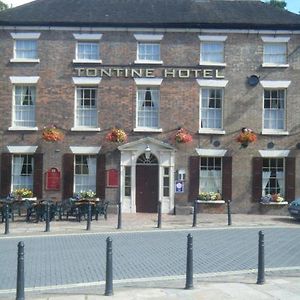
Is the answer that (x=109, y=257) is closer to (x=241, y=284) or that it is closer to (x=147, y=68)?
(x=241, y=284)

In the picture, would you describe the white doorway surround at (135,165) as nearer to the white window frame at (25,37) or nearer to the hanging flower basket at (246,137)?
the hanging flower basket at (246,137)

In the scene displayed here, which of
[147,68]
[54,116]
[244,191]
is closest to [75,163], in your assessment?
[54,116]

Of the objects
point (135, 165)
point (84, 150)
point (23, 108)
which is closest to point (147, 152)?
point (135, 165)

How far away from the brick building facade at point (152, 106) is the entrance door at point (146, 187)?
0.15 ft

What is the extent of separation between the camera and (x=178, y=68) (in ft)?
85.1

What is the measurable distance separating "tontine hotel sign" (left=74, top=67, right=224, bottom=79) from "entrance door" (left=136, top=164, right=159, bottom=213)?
167 inches

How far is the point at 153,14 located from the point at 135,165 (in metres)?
7.37

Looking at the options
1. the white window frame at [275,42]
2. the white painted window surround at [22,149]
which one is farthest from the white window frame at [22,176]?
the white window frame at [275,42]

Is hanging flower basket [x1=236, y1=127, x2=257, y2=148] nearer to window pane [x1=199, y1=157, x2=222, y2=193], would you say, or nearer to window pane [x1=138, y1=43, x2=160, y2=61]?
window pane [x1=199, y1=157, x2=222, y2=193]

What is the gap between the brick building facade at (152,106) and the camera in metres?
25.8

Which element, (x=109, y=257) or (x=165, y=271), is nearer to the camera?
(x=109, y=257)

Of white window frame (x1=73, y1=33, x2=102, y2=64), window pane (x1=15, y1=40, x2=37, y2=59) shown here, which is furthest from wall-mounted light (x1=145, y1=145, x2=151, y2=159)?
window pane (x1=15, y1=40, x2=37, y2=59)

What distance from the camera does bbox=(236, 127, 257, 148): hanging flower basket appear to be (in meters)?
25.2

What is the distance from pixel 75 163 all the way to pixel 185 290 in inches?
650
